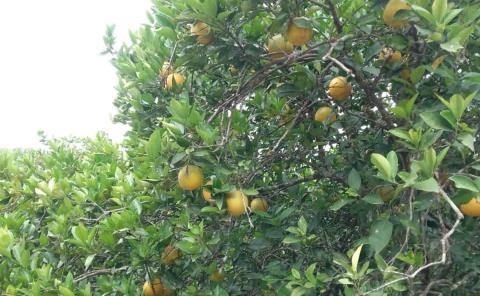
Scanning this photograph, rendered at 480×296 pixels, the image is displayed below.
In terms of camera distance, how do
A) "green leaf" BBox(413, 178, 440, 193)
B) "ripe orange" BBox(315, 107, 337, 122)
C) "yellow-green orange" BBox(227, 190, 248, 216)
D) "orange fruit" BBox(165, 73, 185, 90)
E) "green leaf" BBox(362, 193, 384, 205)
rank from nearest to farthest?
"green leaf" BBox(413, 178, 440, 193) < "green leaf" BBox(362, 193, 384, 205) < "yellow-green orange" BBox(227, 190, 248, 216) < "ripe orange" BBox(315, 107, 337, 122) < "orange fruit" BBox(165, 73, 185, 90)

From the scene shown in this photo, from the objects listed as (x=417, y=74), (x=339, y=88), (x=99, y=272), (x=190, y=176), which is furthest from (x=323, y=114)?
(x=99, y=272)

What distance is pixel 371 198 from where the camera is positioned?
A: 1.61m

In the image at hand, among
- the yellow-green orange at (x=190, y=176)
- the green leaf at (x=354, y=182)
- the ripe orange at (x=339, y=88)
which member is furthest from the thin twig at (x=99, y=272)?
the ripe orange at (x=339, y=88)

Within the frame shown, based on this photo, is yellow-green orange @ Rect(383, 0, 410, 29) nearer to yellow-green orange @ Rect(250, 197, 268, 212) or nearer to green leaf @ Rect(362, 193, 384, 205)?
green leaf @ Rect(362, 193, 384, 205)

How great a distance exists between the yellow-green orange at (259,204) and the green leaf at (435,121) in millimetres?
828

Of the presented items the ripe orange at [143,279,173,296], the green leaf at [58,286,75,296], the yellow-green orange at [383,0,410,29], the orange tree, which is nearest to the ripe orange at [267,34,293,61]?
the orange tree

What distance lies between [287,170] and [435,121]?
1.26 m

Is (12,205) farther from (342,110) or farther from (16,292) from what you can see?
(342,110)

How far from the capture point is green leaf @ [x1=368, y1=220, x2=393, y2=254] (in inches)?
59.2

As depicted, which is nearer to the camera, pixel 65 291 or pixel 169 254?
pixel 65 291

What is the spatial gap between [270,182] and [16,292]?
129 centimetres

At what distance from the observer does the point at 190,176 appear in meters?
1.78

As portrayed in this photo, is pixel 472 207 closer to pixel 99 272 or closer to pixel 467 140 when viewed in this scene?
pixel 467 140

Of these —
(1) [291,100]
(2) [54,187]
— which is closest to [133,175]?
(2) [54,187]
